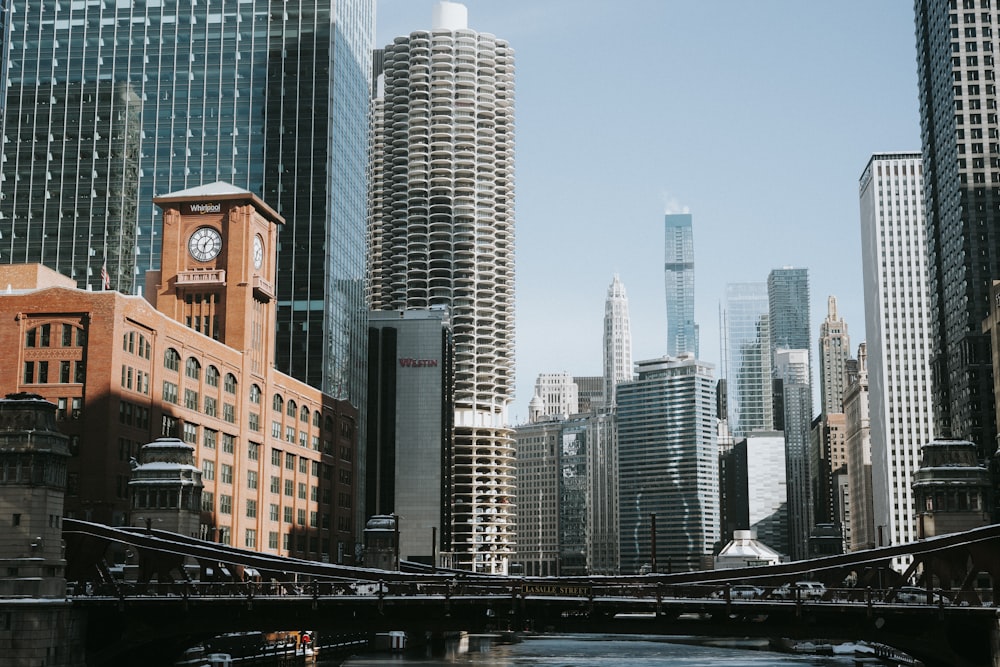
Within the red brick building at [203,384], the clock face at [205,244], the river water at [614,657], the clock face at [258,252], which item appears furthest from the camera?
the clock face at [258,252]

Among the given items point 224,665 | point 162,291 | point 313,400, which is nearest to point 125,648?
point 224,665

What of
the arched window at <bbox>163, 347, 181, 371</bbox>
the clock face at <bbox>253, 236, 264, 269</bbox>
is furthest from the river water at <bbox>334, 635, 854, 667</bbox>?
the clock face at <bbox>253, 236, 264, 269</bbox>

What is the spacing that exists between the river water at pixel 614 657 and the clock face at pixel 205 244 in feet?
157

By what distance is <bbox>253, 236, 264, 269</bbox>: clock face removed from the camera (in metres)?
150

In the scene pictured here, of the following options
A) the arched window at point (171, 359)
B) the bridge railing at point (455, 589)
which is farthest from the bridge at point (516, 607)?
the arched window at point (171, 359)

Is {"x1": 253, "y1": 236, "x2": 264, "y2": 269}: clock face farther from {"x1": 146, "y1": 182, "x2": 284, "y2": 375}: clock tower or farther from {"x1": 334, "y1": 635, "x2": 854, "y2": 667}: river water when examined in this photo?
{"x1": 334, "y1": 635, "x2": 854, "y2": 667}: river water

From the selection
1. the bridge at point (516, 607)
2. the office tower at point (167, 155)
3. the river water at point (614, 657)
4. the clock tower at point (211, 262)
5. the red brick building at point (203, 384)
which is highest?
the office tower at point (167, 155)

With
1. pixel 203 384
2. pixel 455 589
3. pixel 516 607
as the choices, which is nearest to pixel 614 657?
pixel 203 384

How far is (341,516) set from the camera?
593ft

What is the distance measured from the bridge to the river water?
54.6 m

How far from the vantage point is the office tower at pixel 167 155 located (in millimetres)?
191625

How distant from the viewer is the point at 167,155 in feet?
645

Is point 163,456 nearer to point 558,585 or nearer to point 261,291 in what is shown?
point 558,585

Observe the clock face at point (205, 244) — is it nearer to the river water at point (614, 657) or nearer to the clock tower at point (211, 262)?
the clock tower at point (211, 262)
